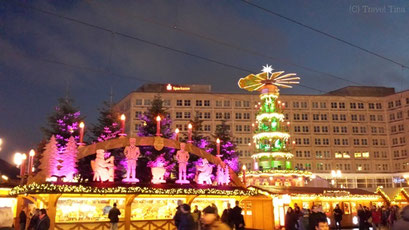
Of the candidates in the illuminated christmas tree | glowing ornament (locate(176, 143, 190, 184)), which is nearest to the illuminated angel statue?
the illuminated christmas tree

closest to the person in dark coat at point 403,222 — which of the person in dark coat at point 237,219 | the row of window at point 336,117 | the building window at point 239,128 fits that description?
the person in dark coat at point 237,219

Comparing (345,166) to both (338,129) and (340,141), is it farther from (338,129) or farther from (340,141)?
(338,129)

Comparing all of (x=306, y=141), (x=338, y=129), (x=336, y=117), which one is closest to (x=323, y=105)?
(x=336, y=117)

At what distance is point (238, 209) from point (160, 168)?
640 cm

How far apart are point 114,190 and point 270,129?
80.9ft

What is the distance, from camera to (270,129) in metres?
40.1

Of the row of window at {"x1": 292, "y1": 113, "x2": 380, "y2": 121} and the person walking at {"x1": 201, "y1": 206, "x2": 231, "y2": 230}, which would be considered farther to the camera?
the row of window at {"x1": 292, "y1": 113, "x2": 380, "y2": 121}

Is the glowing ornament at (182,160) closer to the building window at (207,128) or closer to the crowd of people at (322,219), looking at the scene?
the crowd of people at (322,219)

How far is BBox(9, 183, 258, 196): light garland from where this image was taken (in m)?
16.6

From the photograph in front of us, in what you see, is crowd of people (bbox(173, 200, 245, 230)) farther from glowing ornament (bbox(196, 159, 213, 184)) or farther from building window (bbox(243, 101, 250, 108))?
building window (bbox(243, 101, 250, 108))

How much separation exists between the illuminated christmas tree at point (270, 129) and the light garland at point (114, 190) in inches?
692

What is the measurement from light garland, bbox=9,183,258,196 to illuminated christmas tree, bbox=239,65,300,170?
57.6ft

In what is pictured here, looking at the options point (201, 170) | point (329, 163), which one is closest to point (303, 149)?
point (329, 163)

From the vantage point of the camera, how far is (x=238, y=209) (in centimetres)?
1565
